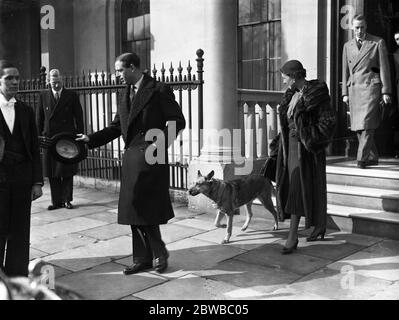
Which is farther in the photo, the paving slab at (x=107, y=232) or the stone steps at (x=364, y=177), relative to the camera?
the stone steps at (x=364, y=177)

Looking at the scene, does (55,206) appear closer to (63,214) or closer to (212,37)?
(63,214)

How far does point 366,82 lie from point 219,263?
3.77 meters

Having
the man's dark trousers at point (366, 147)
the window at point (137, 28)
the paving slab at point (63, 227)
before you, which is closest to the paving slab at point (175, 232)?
the paving slab at point (63, 227)

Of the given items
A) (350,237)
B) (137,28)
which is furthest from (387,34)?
(137,28)

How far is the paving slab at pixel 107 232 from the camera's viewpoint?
6590 millimetres

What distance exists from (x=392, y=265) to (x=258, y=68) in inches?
268

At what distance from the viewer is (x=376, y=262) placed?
5.27 metres

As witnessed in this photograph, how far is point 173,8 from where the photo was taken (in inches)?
479

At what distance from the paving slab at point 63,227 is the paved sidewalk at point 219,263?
1cm

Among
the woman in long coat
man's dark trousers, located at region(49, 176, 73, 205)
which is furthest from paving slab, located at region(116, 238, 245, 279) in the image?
man's dark trousers, located at region(49, 176, 73, 205)

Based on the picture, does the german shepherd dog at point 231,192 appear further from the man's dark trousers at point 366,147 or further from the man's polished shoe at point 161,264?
the man's dark trousers at point 366,147

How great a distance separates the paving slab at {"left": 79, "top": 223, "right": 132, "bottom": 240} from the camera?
21.6ft

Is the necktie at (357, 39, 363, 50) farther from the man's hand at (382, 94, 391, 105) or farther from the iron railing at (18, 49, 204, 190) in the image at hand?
the iron railing at (18, 49, 204, 190)
